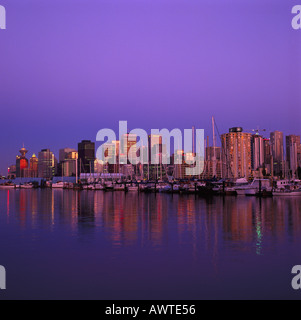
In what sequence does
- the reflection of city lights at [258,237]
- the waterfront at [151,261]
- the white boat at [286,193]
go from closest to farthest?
the waterfront at [151,261]
the reflection of city lights at [258,237]
the white boat at [286,193]

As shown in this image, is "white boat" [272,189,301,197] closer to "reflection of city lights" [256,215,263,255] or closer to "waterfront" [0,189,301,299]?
"reflection of city lights" [256,215,263,255]

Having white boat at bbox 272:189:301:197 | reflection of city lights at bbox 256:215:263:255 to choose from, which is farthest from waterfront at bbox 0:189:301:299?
white boat at bbox 272:189:301:197

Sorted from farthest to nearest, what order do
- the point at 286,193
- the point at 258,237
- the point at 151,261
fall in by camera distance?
the point at 286,193 → the point at 258,237 → the point at 151,261

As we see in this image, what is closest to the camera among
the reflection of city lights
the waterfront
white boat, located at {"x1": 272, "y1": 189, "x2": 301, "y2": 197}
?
the waterfront

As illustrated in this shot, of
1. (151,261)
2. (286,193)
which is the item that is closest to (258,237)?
(151,261)

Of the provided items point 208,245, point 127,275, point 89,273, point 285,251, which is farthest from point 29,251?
point 285,251

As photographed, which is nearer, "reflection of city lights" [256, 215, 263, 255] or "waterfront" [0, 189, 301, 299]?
"waterfront" [0, 189, 301, 299]

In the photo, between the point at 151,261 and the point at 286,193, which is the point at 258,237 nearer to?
the point at 151,261

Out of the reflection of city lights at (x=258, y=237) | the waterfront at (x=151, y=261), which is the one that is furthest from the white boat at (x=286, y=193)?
the waterfront at (x=151, y=261)

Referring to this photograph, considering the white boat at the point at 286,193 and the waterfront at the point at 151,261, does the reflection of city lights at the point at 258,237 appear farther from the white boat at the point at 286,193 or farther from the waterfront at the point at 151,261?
the white boat at the point at 286,193
